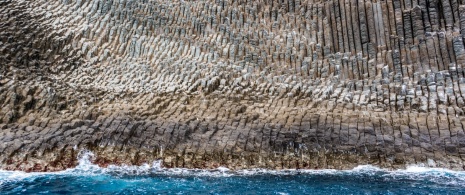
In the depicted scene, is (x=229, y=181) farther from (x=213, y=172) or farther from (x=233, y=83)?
(x=233, y=83)

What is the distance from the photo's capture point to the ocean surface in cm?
1067

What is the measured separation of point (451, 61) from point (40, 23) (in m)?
14.5

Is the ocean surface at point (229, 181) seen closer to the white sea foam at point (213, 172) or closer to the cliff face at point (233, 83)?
the white sea foam at point (213, 172)

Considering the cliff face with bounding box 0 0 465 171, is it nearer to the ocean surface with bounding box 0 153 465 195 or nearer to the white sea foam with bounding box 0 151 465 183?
the white sea foam with bounding box 0 151 465 183

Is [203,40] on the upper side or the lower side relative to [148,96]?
upper

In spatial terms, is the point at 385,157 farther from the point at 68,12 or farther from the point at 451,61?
the point at 68,12

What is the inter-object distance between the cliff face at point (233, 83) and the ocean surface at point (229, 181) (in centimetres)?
47

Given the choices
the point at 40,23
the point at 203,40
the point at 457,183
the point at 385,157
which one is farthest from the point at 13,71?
the point at 457,183

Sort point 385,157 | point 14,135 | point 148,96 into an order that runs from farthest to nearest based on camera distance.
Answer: point 148,96, point 14,135, point 385,157

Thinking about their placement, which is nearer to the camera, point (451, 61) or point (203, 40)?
point (451, 61)

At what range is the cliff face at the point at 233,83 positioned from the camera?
13.0 metres

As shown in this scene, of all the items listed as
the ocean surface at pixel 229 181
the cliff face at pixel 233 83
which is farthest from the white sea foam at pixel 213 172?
the cliff face at pixel 233 83

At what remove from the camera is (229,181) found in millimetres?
11516

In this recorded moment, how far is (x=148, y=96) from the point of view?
617 inches
